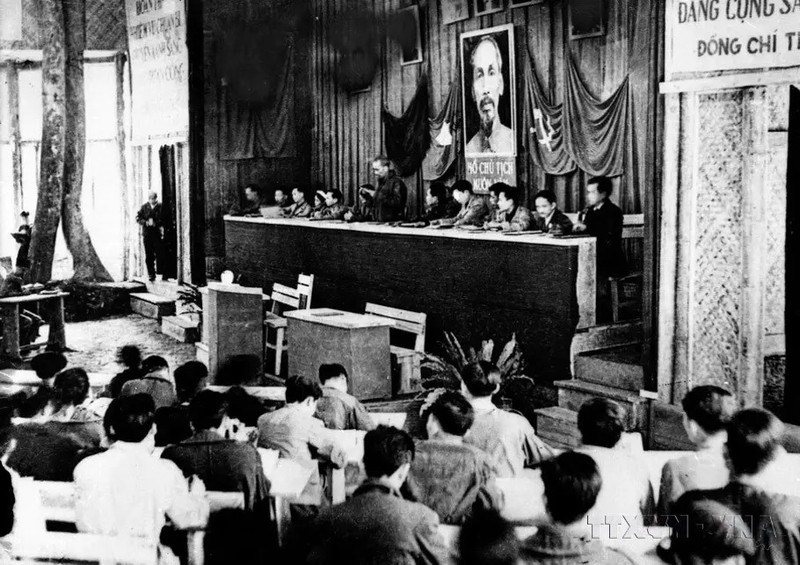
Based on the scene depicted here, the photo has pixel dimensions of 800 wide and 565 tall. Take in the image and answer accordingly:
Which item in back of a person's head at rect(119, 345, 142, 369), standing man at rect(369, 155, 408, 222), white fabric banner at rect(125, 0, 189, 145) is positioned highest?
white fabric banner at rect(125, 0, 189, 145)

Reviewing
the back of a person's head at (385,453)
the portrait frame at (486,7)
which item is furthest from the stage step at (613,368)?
the portrait frame at (486,7)

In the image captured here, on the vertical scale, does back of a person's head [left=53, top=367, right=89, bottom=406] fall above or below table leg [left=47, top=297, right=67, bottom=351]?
above

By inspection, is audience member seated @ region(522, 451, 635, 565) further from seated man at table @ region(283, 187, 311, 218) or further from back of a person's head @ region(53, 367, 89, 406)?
seated man at table @ region(283, 187, 311, 218)

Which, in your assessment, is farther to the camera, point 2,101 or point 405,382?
point 2,101

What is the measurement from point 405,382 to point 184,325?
11.1ft

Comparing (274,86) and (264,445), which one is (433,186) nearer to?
(274,86)

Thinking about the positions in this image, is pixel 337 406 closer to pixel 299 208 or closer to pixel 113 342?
pixel 113 342

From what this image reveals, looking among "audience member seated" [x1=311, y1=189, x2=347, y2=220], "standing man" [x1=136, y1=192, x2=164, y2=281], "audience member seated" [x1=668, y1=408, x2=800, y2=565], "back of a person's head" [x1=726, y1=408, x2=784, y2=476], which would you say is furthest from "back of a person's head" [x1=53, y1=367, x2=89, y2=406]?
"standing man" [x1=136, y1=192, x2=164, y2=281]

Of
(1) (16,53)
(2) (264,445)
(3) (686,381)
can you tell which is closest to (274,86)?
(1) (16,53)

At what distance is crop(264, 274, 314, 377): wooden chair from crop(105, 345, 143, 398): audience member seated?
A: 10.7 ft

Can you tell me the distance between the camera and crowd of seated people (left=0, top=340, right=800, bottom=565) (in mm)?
2883

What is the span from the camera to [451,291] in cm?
823

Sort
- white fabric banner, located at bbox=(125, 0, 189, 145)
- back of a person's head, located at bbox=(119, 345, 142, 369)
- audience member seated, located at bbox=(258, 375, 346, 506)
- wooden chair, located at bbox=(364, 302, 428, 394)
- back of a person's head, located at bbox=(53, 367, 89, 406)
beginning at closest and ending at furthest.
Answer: audience member seated, located at bbox=(258, 375, 346, 506)
back of a person's head, located at bbox=(53, 367, 89, 406)
back of a person's head, located at bbox=(119, 345, 142, 369)
wooden chair, located at bbox=(364, 302, 428, 394)
white fabric banner, located at bbox=(125, 0, 189, 145)

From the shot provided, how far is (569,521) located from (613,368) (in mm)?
4212
